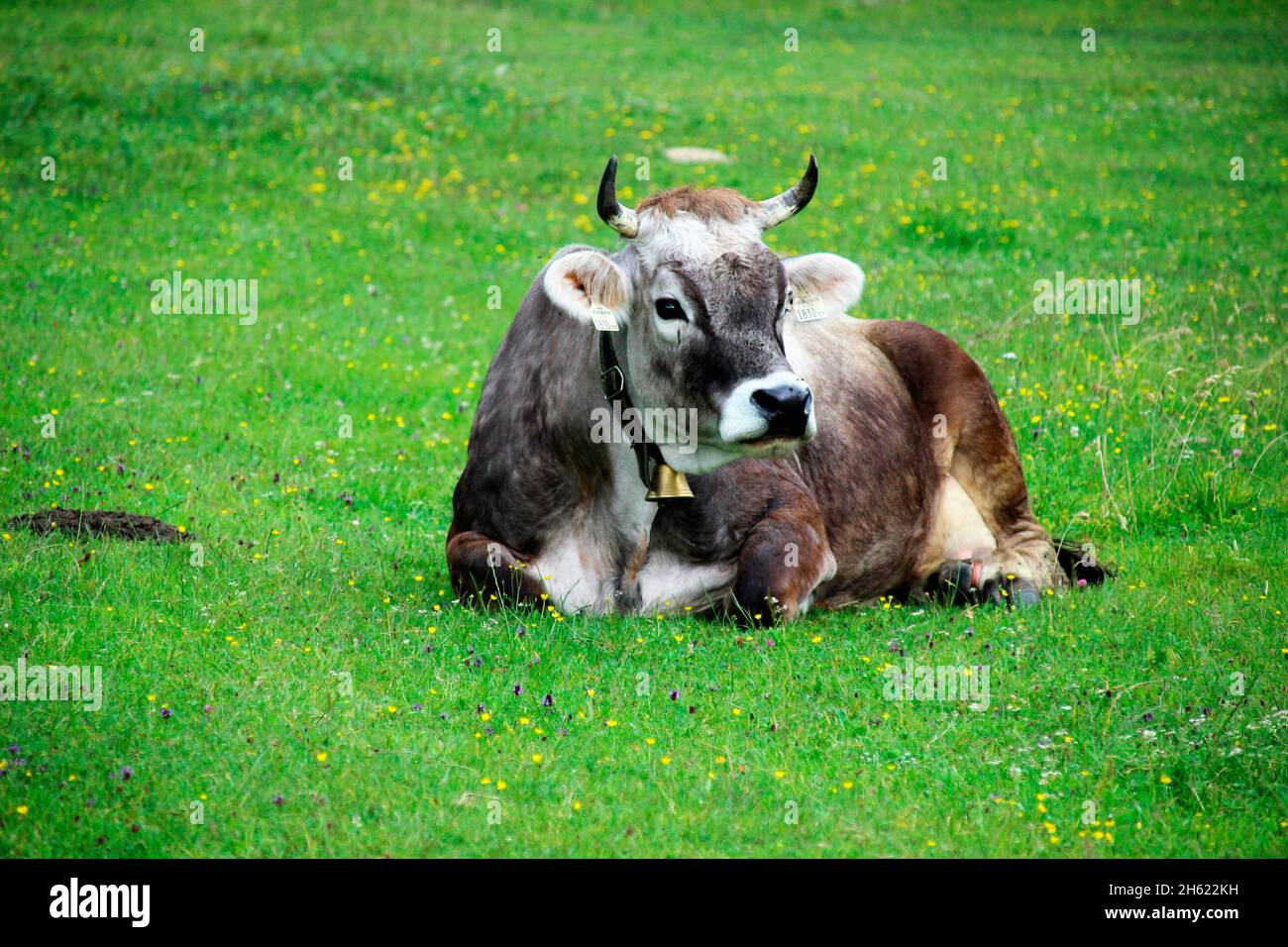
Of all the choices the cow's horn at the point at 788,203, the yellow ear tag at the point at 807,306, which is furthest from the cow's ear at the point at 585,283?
the yellow ear tag at the point at 807,306

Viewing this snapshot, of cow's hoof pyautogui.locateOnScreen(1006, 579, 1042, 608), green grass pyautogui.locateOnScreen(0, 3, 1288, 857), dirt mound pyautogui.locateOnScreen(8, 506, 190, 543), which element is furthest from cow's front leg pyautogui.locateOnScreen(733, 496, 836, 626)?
dirt mound pyautogui.locateOnScreen(8, 506, 190, 543)

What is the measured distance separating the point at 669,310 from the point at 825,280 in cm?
112

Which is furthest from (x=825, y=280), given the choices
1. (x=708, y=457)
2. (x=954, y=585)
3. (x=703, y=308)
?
(x=954, y=585)

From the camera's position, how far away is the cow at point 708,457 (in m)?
7.04

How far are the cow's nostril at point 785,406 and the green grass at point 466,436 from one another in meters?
1.18

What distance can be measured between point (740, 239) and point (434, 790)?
3207 mm

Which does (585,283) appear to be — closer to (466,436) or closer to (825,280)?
(825,280)

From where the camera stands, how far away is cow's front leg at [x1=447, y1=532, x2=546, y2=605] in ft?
24.6

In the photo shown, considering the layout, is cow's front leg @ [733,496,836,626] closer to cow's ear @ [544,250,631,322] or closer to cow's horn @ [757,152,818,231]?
cow's ear @ [544,250,631,322]

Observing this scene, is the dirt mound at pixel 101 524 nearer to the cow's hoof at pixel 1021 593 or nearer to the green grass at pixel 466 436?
the green grass at pixel 466 436

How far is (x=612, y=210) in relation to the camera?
7.12m

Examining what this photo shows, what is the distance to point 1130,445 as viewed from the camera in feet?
34.7
